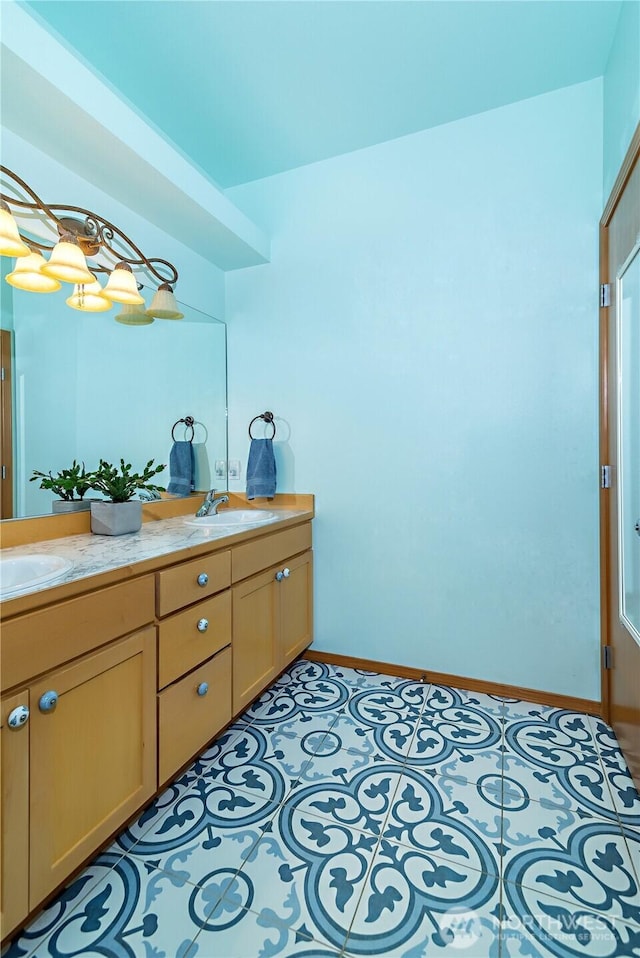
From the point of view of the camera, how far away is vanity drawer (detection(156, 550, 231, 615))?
4.33 ft

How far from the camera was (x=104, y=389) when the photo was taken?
1.84 m

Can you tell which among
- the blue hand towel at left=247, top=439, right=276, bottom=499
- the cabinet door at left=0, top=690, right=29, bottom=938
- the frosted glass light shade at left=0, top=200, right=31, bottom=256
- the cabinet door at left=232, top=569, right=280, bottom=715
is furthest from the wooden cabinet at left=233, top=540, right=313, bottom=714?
the frosted glass light shade at left=0, top=200, right=31, bottom=256

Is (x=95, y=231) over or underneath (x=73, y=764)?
over

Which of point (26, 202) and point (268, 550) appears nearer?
point (26, 202)

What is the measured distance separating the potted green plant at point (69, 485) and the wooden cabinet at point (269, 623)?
688 millimetres

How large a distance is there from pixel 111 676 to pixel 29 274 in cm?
130

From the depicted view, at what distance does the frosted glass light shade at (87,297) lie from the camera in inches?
64.5

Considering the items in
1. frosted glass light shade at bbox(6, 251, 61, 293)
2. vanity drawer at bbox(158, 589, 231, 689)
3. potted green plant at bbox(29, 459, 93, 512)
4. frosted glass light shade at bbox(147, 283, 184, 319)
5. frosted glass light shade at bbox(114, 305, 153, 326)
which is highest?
frosted glass light shade at bbox(147, 283, 184, 319)

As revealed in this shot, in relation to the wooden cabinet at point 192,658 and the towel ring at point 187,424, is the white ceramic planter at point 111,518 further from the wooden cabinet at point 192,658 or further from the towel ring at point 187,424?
the towel ring at point 187,424

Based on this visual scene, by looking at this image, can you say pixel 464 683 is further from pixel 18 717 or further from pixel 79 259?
pixel 79 259

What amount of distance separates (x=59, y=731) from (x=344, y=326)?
199 cm

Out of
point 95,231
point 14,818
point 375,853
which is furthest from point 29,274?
point 375,853

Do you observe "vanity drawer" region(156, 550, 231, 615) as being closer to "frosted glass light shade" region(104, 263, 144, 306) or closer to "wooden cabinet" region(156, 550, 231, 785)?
"wooden cabinet" region(156, 550, 231, 785)

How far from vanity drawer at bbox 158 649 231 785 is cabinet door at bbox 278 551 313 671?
17.9 inches
